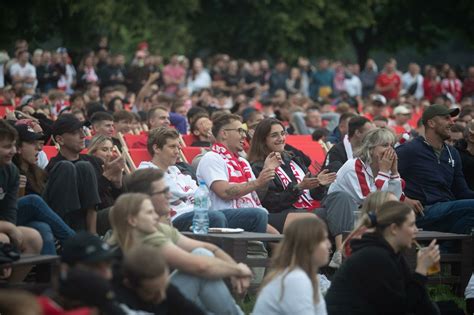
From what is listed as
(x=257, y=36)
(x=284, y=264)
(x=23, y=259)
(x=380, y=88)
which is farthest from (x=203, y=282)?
(x=257, y=36)

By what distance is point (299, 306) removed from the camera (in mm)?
7492

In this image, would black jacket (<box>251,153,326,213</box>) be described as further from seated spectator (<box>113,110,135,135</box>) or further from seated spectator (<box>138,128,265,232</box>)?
seated spectator (<box>113,110,135,135</box>)

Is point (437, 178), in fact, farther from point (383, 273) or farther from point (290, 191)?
point (383, 273)

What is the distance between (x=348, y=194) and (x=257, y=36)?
24342mm

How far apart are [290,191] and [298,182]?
314mm

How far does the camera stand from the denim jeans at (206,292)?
26.8 feet

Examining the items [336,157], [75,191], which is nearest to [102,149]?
[75,191]

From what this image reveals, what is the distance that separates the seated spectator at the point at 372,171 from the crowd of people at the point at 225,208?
0.01 meters

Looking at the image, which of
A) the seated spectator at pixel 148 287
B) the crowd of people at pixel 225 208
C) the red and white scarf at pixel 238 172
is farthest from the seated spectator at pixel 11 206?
the red and white scarf at pixel 238 172

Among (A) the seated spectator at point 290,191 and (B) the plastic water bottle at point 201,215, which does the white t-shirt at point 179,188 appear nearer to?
(B) the plastic water bottle at point 201,215

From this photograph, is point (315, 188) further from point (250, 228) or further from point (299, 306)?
point (299, 306)

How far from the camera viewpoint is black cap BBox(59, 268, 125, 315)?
6.33 m

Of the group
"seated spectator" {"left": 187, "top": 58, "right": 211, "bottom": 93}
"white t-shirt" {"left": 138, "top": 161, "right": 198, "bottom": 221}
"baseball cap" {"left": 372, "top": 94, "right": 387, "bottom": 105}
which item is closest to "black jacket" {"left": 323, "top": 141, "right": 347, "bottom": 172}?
"white t-shirt" {"left": 138, "top": 161, "right": 198, "bottom": 221}

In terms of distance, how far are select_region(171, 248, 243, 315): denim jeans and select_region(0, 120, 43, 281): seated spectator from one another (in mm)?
1608
